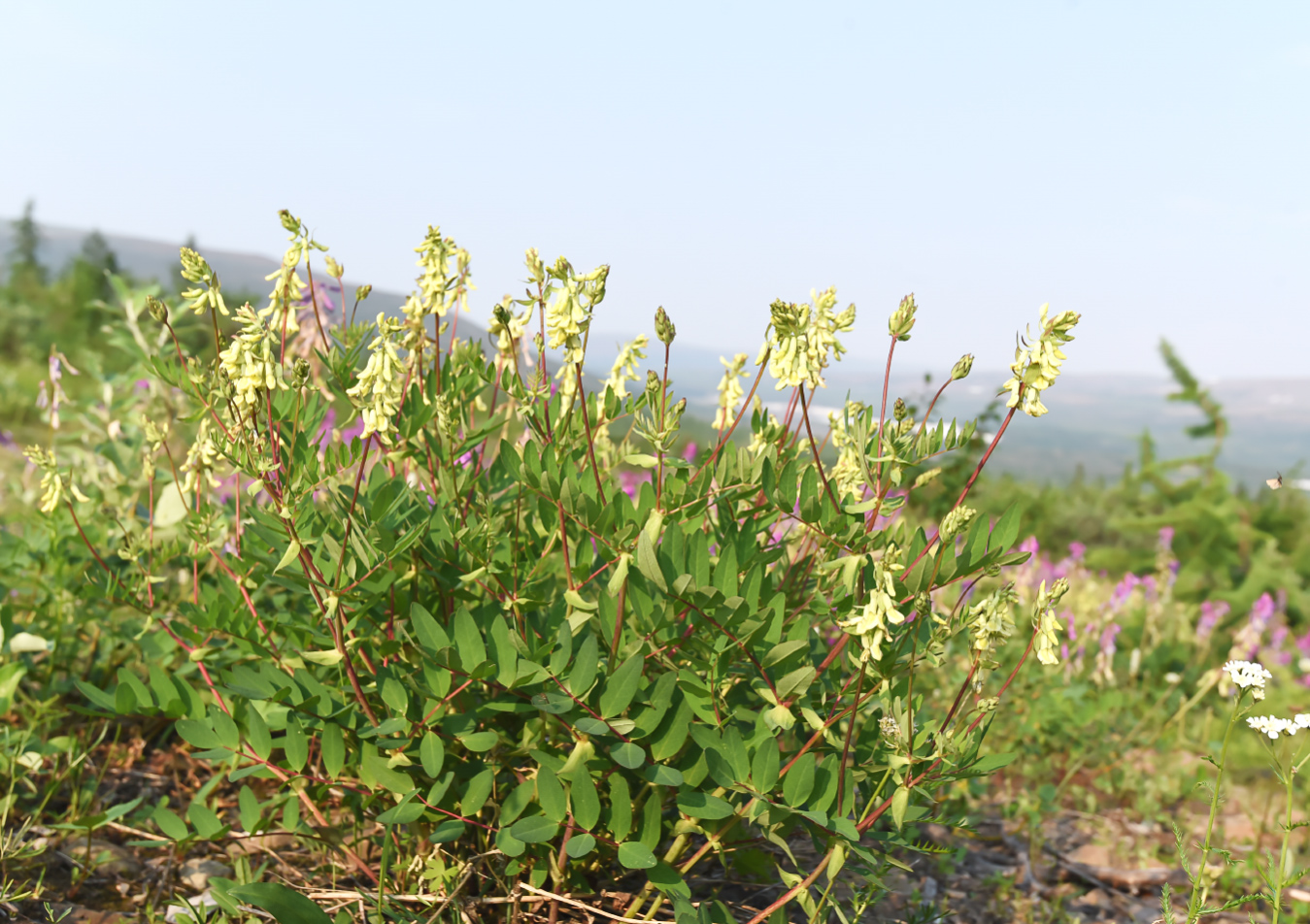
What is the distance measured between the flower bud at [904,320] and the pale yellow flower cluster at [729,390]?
610mm

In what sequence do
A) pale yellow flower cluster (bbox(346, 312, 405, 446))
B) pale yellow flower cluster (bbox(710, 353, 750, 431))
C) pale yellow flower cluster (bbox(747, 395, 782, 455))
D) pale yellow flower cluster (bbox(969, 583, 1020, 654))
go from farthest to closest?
1. pale yellow flower cluster (bbox(710, 353, 750, 431))
2. pale yellow flower cluster (bbox(747, 395, 782, 455))
3. pale yellow flower cluster (bbox(346, 312, 405, 446))
4. pale yellow flower cluster (bbox(969, 583, 1020, 654))

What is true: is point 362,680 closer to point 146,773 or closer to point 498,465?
point 498,465

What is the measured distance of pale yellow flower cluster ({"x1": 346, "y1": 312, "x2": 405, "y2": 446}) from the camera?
168cm

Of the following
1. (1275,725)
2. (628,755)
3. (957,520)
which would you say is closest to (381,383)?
(628,755)

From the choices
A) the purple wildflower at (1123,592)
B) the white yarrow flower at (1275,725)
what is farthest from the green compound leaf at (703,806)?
the purple wildflower at (1123,592)

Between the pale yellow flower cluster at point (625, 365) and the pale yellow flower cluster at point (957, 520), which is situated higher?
the pale yellow flower cluster at point (625, 365)

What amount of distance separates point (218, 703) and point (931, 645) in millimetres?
1623

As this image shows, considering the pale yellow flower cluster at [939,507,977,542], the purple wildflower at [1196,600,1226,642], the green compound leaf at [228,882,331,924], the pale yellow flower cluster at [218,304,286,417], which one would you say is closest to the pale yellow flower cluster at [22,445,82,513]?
the pale yellow flower cluster at [218,304,286,417]

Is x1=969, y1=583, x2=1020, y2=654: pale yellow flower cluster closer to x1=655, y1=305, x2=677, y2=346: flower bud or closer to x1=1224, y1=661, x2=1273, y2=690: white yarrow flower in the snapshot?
x1=1224, y1=661, x2=1273, y2=690: white yarrow flower

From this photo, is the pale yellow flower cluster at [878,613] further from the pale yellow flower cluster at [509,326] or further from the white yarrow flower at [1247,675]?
the pale yellow flower cluster at [509,326]

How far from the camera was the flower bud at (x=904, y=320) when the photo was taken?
1626 mm

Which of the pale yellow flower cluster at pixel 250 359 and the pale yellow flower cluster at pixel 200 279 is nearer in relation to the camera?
the pale yellow flower cluster at pixel 250 359

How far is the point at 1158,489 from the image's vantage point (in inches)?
289

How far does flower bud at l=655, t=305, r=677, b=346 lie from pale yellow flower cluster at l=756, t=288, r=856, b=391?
6.9 inches
